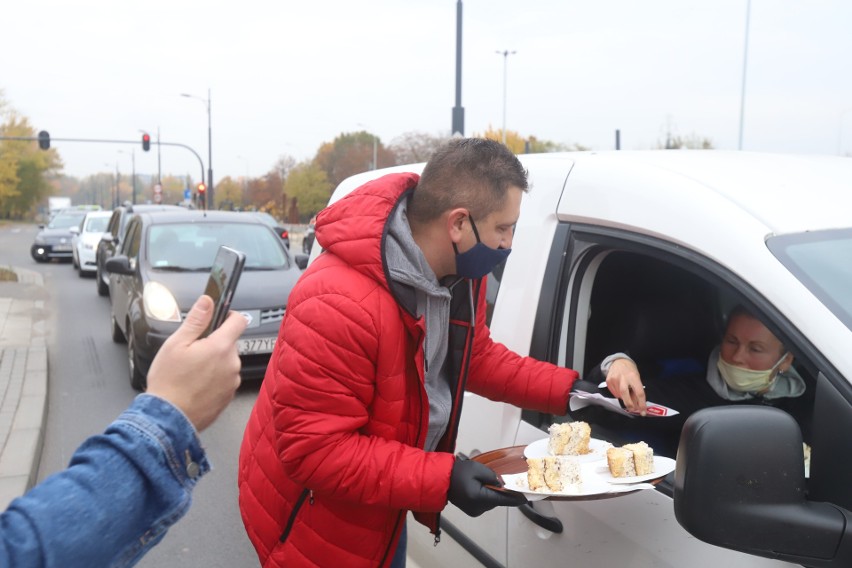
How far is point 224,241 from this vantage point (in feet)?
28.2

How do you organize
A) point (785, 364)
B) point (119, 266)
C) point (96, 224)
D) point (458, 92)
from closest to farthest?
point (785, 364), point (119, 266), point (458, 92), point (96, 224)

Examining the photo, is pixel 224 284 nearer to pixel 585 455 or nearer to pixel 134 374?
pixel 585 455

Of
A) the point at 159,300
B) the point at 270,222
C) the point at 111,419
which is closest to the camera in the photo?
the point at 159,300

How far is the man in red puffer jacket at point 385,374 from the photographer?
1807 millimetres

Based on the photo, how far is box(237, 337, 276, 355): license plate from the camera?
6938 mm

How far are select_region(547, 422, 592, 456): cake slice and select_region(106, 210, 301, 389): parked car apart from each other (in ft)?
13.8

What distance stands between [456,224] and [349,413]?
56cm

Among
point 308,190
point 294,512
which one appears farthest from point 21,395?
point 308,190

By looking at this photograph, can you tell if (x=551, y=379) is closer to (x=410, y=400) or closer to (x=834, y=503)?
(x=410, y=400)

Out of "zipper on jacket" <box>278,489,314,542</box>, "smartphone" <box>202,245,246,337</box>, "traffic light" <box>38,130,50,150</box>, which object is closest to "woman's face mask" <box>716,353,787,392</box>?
"zipper on jacket" <box>278,489,314,542</box>

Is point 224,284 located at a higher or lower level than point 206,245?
higher

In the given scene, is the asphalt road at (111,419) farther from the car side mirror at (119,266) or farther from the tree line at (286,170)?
the tree line at (286,170)

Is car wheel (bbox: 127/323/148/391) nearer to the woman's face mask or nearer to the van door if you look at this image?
the van door

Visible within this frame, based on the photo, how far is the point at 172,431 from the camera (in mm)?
1131
